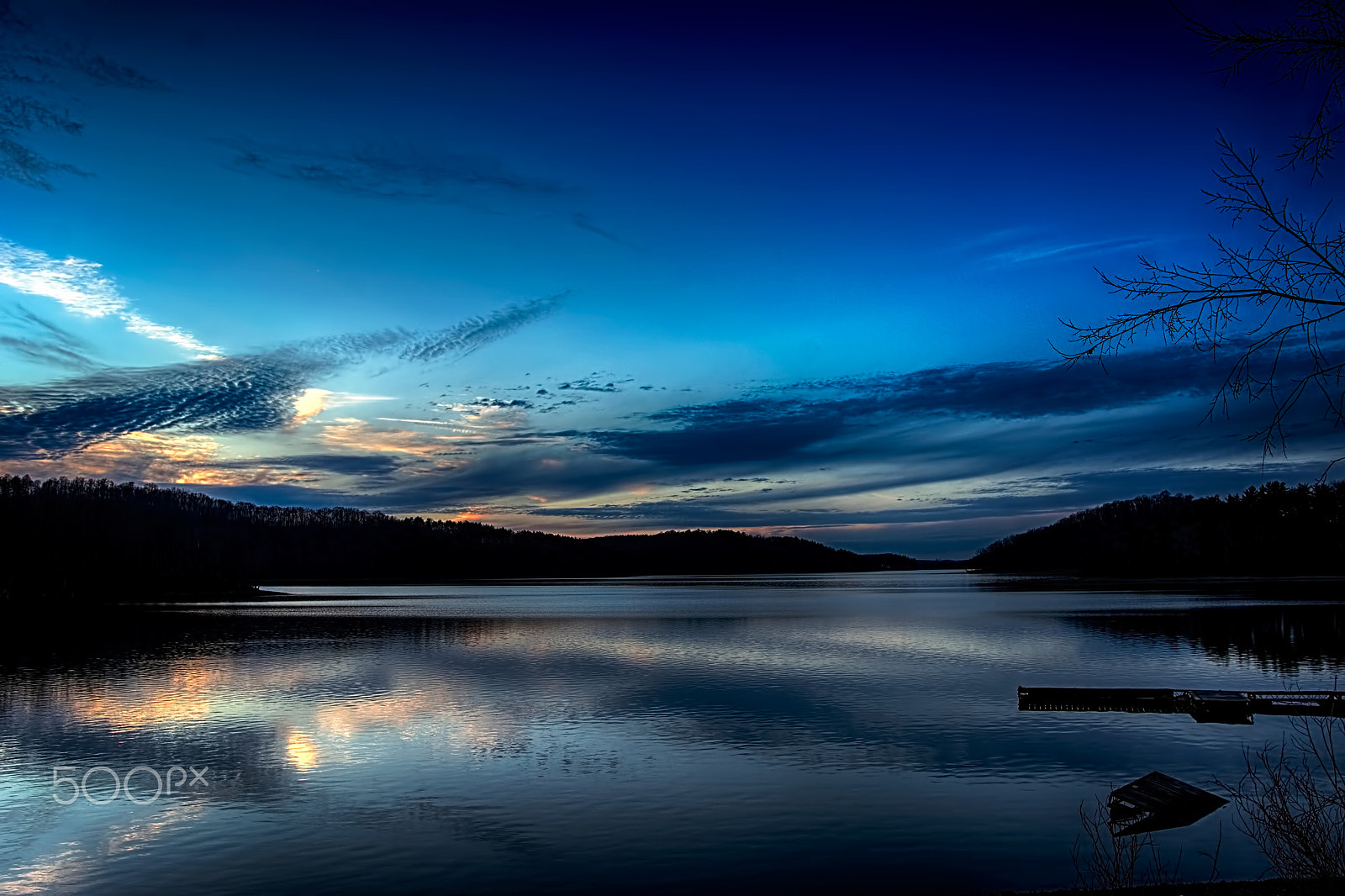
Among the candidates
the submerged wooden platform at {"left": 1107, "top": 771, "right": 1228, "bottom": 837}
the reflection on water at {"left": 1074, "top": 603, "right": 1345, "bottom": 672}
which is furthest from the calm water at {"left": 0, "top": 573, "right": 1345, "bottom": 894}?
the reflection on water at {"left": 1074, "top": 603, "right": 1345, "bottom": 672}

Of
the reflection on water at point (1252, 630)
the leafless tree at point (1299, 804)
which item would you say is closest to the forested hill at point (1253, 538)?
the reflection on water at point (1252, 630)

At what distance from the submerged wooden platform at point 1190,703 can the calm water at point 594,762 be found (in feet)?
2.09

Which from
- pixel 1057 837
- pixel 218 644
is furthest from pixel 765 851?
pixel 218 644

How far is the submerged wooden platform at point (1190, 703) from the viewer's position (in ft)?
83.8

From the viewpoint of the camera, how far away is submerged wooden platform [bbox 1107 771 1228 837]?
15.6 metres

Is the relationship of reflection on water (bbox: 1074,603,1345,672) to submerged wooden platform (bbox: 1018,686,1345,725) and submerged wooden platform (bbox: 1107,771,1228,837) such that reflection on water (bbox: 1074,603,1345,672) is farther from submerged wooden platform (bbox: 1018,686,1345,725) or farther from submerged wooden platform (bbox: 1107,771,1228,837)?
submerged wooden platform (bbox: 1107,771,1228,837)

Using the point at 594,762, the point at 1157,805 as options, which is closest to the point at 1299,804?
the point at 1157,805

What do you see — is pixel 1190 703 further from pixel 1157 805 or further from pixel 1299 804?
pixel 1157 805

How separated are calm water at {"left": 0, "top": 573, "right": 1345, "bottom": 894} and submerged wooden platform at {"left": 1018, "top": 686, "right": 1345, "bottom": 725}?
0.64 m

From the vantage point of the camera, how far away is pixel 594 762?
20875 millimetres

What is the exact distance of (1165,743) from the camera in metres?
22.9

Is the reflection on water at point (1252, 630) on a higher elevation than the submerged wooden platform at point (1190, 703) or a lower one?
lower

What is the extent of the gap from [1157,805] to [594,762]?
11.7 metres

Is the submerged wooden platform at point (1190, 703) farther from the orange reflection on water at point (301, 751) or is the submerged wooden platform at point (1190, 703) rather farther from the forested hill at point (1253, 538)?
the forested hill at point (1253, 538)
